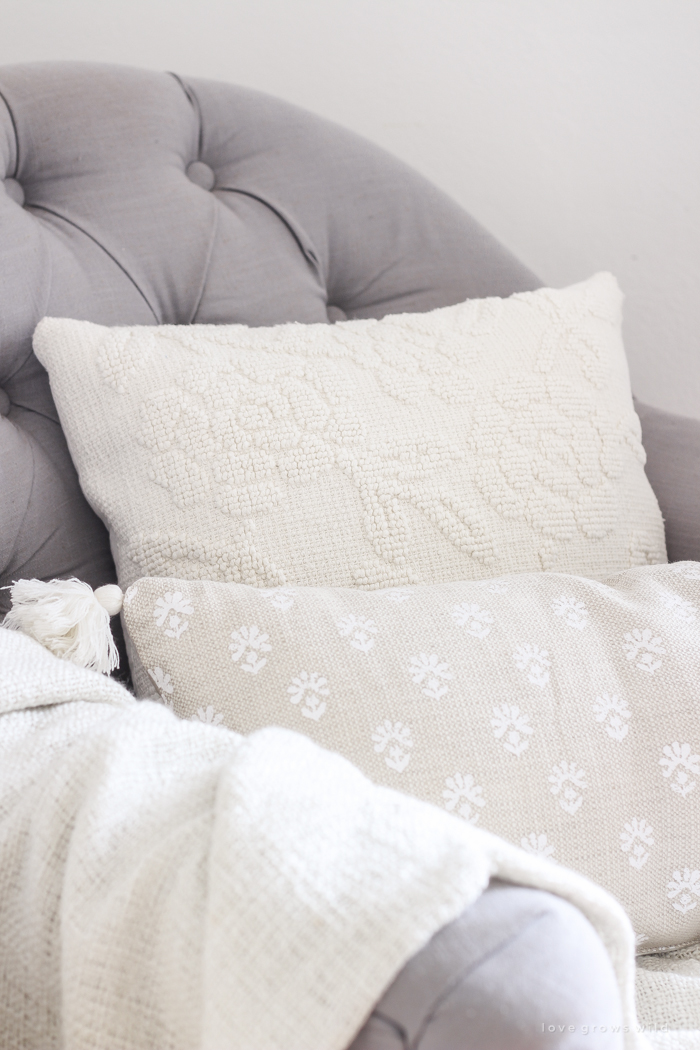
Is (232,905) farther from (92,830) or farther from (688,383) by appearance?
(688,383)

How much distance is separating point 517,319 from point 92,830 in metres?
0.56

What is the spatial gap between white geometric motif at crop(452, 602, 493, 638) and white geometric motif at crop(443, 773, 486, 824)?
90 mm

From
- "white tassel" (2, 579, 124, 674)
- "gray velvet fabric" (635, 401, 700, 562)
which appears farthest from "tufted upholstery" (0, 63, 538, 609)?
"gray velvet fabric" (635, 401, 700, 562)

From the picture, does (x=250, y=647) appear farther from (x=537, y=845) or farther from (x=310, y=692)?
(x=537, y=845)

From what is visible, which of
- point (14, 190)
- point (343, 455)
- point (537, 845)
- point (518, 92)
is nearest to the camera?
point (537, 845)

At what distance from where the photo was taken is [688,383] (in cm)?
118

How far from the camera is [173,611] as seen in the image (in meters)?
0.52

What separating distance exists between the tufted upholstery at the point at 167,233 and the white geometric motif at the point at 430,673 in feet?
1.11

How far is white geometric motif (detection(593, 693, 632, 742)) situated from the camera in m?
0.49

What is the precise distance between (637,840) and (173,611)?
32 cm

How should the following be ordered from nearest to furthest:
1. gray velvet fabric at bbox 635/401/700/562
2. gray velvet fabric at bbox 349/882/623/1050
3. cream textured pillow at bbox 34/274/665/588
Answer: gray velvet fabric at bbox 349/882/623/1050, cream textured pillow at bbox 34/274/665/588, gray velvet fabric at bbox 635/401/700/562

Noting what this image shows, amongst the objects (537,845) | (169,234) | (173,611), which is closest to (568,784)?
(537,845)

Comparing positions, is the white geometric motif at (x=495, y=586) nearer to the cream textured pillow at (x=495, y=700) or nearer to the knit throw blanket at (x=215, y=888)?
the cream textured pillow at (x=495, y=700)

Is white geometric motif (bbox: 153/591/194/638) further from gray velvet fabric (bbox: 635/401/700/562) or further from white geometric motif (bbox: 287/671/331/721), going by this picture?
gray velvet fabric (bbox: 635/401/700/562)
